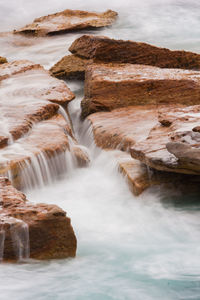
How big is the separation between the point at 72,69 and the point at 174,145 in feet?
21.5

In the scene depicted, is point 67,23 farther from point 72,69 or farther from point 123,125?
point 123,125

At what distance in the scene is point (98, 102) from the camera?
938 centimetres

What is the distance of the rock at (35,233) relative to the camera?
4453mm

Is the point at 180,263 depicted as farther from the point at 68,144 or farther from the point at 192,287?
the point at 68,144

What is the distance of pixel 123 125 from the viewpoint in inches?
326

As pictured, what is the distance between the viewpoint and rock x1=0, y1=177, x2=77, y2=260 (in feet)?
14.6

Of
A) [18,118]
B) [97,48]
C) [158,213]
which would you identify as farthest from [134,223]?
[97,48]

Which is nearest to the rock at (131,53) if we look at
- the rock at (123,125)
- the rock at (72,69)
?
the rock at (72,69)

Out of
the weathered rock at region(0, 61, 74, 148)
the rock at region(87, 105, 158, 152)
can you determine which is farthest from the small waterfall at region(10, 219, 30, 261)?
the rock at region(87, 105, 158, 152)

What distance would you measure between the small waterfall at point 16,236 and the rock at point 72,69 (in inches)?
294

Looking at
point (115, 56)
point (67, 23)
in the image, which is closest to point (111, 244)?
point (115, 56)

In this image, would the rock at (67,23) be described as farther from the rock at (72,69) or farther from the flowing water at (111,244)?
the flowing water at (111,244)

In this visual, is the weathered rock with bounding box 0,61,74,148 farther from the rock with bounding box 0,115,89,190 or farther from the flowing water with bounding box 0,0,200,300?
the flowing water with bounding box 0,0,200,300

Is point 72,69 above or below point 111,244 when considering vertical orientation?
above
